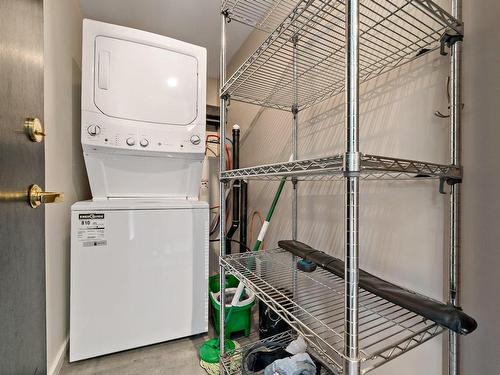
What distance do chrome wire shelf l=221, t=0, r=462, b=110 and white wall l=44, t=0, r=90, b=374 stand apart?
0.97 metres

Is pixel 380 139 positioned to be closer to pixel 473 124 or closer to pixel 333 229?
pixel 473 124

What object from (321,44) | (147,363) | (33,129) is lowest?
(147,363)

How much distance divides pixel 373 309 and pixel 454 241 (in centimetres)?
35

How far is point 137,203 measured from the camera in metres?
1.49

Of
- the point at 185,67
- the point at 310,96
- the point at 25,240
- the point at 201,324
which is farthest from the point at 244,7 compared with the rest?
the point at 201,324

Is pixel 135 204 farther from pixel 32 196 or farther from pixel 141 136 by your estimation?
pixel 32 196

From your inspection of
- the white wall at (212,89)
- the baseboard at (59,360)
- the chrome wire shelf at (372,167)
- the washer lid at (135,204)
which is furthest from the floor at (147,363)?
the white wall at (212,89)

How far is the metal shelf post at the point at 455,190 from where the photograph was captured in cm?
69

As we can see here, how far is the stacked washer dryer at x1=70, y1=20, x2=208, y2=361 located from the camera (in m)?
1.34

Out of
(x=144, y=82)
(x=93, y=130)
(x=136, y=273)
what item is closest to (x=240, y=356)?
(x=136, y=273)

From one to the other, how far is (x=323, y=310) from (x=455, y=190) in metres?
0.77

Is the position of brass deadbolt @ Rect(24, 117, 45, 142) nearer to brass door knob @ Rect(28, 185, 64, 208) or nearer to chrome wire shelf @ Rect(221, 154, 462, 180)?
brass door knob @ Rect(28, 185, 64, 208)

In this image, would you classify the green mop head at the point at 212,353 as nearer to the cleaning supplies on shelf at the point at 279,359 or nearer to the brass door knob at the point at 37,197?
the cleaning supplies on shelf at the point at 279,359

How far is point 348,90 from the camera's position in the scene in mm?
535
